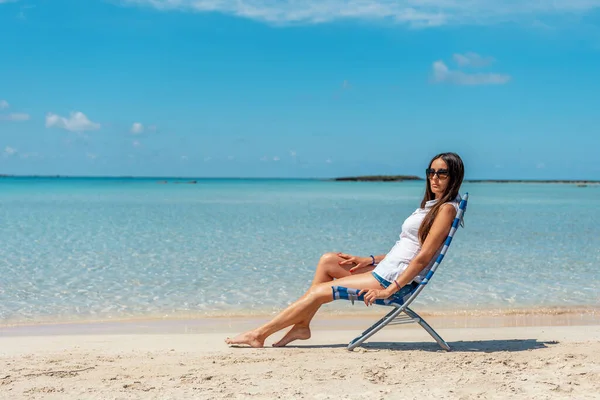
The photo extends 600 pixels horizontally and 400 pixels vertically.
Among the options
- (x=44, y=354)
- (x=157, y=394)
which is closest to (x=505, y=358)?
(x=157, y=394)

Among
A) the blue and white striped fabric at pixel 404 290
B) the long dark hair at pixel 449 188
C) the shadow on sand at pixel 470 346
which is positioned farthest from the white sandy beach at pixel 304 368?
the long dark hair at pixel 449 188

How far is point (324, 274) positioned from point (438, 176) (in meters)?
1.24

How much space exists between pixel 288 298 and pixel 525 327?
117 inches

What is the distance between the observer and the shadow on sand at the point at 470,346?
201 inches

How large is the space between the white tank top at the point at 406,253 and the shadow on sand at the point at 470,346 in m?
0.74

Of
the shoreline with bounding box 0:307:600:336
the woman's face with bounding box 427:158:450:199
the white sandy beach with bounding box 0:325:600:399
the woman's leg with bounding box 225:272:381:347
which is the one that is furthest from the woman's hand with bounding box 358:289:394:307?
the shoreline with bounding box 0:307:600:336

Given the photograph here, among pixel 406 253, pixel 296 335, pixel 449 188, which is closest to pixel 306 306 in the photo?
pixel 296 335

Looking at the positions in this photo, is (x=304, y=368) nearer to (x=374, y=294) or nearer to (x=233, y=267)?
(x=374, y=294)

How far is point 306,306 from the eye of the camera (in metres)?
4.90

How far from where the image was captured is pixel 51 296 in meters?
7.96

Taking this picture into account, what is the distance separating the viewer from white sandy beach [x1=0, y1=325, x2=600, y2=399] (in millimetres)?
3855

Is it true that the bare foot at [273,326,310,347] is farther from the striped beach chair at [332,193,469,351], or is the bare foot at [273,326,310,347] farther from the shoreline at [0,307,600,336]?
the shoreline at [0,307,600,336]

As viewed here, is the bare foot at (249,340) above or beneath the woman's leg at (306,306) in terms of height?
beneath

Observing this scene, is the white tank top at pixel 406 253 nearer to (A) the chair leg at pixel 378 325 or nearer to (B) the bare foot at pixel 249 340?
(A) the chair leg at pixel 378 325
